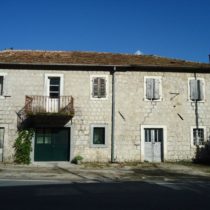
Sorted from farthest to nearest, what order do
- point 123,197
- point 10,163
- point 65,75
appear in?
point 65,75 < point 10,163 < point 123,197

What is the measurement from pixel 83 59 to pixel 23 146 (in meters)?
6.79

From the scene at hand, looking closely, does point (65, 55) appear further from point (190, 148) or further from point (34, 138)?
point (190, 148)

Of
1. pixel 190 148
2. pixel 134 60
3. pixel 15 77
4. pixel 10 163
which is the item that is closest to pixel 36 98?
pixel 15 77

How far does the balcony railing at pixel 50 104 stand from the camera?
18062 mm

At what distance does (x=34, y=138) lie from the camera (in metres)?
18.6

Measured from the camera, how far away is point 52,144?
18.9 meters

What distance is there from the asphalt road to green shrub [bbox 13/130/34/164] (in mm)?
8243

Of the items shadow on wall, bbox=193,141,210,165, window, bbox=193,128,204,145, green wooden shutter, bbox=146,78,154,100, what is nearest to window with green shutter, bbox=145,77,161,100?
green wooden shutter, bbox=146,78,154,100

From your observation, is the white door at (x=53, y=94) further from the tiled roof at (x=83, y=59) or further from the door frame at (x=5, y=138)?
the door frame at (x=5, y=138)

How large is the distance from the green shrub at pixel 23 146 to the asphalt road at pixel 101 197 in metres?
8.24

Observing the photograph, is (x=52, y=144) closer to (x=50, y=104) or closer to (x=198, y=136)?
(x=50, y=104)

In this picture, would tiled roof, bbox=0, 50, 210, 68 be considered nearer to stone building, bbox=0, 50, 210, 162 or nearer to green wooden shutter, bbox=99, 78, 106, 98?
stone building, bbox=0, 50, 210, 162

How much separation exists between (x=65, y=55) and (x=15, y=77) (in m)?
4.05

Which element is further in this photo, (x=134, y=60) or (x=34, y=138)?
(x=134, y=60)
